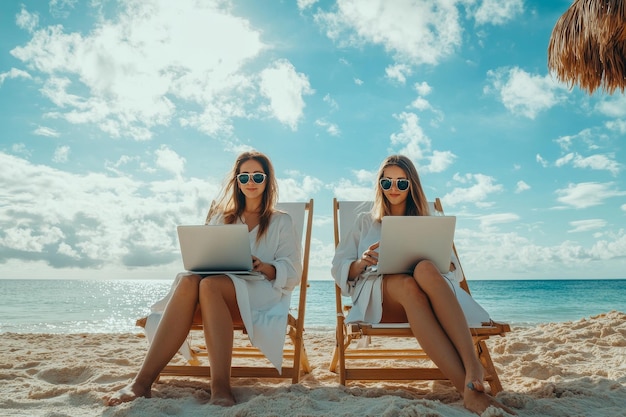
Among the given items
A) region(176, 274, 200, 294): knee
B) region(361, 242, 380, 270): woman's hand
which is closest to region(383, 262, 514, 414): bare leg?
region(361, 242, 380, 270): woman's hand

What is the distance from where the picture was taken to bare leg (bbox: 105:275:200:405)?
2.41m

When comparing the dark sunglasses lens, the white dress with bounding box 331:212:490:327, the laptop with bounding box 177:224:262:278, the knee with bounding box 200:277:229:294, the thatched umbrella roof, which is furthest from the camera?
the thatched umbrella roof

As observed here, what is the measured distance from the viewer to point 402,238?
2625 millimetres

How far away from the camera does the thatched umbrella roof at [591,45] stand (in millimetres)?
4410

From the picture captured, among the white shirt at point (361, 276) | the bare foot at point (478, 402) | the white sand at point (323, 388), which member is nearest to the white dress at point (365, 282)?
the white shirt at point (361, 276)

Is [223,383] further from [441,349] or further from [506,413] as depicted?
[506,413]

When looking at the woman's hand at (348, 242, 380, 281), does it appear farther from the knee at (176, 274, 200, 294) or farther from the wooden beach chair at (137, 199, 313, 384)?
the knee at (176, 274, 200, 294)

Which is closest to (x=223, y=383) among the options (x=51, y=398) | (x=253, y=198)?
(x=51, y=398)

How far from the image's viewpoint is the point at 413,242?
8.70 ft

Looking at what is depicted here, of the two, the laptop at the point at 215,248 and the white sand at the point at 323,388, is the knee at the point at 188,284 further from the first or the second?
the white sand at the point at 323,388

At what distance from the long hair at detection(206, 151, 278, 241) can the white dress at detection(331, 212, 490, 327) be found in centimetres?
55

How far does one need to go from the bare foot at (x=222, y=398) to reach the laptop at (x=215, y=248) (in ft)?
2.04

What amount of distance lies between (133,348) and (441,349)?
3.12 metres

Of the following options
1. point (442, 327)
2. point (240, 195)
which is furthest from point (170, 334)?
point (442, 327)
